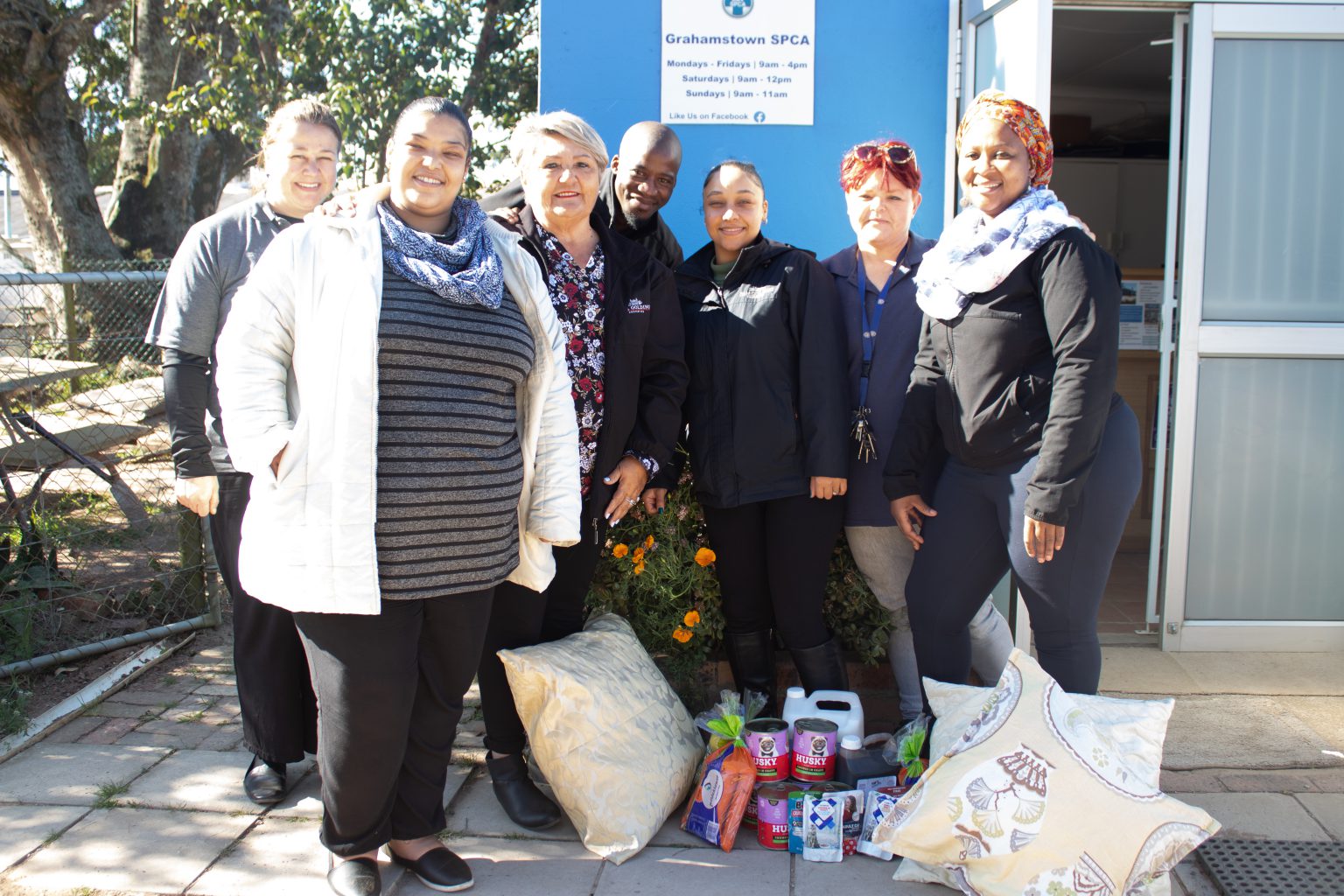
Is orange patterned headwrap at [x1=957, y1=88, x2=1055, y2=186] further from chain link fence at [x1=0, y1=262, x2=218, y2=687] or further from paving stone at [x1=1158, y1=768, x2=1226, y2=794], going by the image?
chain link fence at [x1=0, y1=262, x2=218, y2=687]

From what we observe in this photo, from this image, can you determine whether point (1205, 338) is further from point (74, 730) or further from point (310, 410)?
point (74, 730)

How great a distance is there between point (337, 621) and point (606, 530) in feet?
3.45

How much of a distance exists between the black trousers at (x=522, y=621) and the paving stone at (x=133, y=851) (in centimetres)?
76

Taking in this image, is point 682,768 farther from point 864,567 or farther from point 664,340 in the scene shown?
point 664,340

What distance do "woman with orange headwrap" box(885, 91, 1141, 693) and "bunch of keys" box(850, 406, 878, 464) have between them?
0.23 m

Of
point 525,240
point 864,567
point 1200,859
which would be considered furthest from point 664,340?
point 1200,859

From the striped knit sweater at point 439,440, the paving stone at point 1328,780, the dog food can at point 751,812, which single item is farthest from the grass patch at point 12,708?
the paving stone at point 1328,780

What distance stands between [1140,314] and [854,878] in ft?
13.3

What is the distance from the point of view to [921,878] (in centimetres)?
265

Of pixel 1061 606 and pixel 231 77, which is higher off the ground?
pixel 231 77

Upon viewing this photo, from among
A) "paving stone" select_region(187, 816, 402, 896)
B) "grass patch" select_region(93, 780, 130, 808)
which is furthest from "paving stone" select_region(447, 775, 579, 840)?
"grass patch" select_region(93, 780, 130, 808)

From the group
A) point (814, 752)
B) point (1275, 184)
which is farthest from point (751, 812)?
point (1275, 184)

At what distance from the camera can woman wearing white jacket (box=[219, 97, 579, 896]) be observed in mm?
2227

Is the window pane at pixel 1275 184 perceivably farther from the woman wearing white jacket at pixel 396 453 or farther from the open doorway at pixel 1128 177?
the woman wearing white jacket at pixel 396 453
